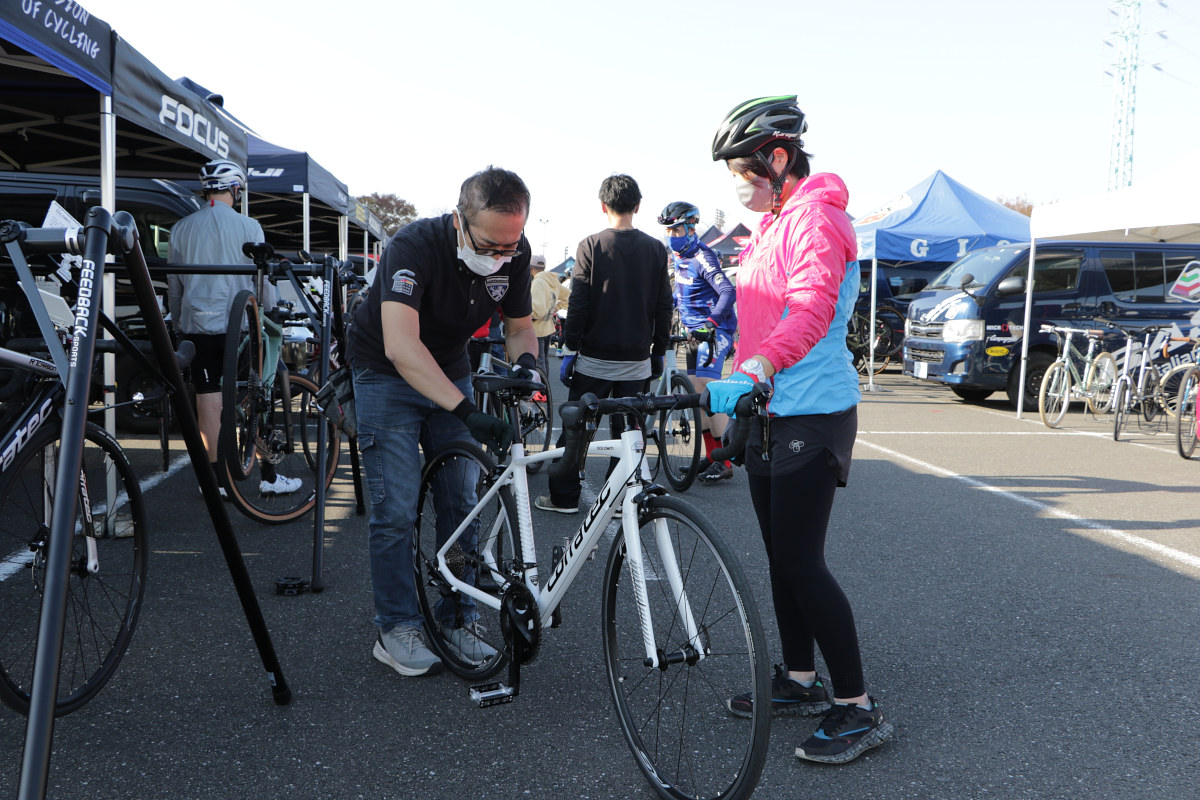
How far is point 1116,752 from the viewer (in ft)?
8.87

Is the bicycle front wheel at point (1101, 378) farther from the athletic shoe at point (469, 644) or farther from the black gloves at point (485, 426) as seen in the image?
the black gloves at point (485, 426)

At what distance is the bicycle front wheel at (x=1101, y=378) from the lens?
10.6 m

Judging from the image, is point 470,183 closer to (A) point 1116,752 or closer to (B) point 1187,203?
(A) point 1116,752

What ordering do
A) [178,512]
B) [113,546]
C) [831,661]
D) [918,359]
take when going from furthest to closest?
[918,359] → [178,512] → [113,546] → [831,661]

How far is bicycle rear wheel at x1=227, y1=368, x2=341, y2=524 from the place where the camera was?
5.00 m

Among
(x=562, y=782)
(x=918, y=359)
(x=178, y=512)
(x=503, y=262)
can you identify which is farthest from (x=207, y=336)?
(x=918, y=359)

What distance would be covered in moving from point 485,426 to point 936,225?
50.4ft

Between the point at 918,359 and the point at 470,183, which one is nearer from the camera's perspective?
the point at 470,183

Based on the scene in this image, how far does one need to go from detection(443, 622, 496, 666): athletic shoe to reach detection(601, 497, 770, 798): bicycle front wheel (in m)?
0.68

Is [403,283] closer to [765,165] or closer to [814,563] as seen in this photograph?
[765,165]

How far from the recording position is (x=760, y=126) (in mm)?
2596

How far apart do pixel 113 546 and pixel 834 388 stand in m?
2.82

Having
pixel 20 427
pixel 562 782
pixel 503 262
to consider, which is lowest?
pixel 562 782

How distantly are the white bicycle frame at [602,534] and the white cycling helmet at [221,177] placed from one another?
3555 mm
